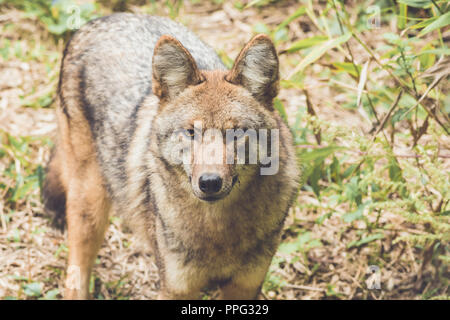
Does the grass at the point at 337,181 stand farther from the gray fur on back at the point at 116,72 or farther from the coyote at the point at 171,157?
the gray fur on back at the point at 116,72

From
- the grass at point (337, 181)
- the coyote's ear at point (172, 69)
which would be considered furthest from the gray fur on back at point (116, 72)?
the grass at point (337, 181)

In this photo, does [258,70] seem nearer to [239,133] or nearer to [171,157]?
[239,133]

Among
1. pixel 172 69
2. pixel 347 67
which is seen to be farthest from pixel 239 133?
pixel 347 67

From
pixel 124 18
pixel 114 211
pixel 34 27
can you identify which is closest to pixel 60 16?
pixel 34 27

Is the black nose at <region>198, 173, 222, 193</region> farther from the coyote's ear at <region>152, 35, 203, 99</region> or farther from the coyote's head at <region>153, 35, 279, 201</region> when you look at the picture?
the coyote's ear at <region>152, 35, 203, 99</region>

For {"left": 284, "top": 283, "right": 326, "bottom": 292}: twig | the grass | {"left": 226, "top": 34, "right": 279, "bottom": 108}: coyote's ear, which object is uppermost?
{"left": 226, "top": 34, "right": 279, "bottom": 108}: coyote's ear

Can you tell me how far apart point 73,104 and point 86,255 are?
3.77ft

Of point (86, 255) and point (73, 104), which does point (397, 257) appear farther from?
point (73, 104)

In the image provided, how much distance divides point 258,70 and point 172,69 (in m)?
0.48

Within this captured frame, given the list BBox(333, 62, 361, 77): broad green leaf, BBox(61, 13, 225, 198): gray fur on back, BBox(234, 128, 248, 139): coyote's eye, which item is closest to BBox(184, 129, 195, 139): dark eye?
BBox(234, 128, 248, 139): coyote's eye

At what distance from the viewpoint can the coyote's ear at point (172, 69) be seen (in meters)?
2.82

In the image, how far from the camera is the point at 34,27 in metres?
6.26

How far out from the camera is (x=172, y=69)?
2926 millimetres

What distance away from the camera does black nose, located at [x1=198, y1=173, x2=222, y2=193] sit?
261cm
